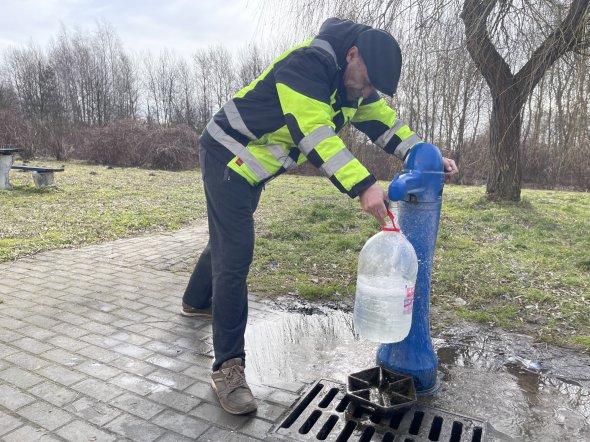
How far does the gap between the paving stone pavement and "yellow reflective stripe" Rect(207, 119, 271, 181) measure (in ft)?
4.21

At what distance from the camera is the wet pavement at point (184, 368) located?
93.6 inches

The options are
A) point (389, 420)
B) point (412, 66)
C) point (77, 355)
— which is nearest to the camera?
point (389, 420)

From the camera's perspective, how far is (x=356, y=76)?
95.3 inches

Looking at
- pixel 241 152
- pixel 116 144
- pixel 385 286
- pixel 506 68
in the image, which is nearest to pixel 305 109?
pixel 241 152

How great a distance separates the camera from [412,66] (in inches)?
287

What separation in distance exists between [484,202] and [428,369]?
8064 millimetres

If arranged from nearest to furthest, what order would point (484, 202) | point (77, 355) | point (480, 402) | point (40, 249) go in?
point (480, 402) → point (77, 355) → point (40, 249) → point (484, 202)

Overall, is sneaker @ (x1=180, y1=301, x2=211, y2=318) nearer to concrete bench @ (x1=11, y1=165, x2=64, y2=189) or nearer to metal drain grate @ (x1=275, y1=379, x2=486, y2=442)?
metal drain grate @ (x1=275, y1=379, x2=486, y2=442)

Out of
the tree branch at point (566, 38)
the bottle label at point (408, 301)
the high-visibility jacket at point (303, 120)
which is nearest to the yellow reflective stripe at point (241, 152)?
the high-visibility jacket at point (303, 120)

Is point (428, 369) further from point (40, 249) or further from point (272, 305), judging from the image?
point (40, 249)

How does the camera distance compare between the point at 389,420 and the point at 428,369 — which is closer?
the point at 389,420

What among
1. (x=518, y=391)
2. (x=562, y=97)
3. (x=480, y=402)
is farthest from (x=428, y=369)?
(x=562, y=97)

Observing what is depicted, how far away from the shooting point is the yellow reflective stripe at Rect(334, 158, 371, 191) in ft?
7.03

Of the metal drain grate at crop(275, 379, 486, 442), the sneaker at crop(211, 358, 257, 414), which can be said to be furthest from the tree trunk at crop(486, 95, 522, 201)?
the sneaker at crop(211, 358, 257, 414)
